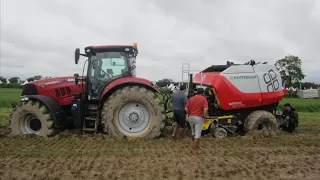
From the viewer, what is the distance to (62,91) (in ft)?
31.4

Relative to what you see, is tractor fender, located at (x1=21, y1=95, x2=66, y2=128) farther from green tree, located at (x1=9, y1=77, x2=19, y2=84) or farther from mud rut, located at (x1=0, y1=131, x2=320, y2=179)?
green tree, located at (x1=9, y1=77, x2=19, y2=84)

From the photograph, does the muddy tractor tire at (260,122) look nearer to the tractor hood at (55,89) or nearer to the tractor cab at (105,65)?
the tractor cab at (105,65)

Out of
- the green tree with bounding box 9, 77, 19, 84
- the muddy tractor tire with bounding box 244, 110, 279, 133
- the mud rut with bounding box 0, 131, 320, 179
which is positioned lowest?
the mud rut with bounding box 0, 131, 320, 179

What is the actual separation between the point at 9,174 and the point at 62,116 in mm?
3696

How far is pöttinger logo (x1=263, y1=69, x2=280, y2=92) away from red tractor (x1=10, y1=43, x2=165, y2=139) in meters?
3.62

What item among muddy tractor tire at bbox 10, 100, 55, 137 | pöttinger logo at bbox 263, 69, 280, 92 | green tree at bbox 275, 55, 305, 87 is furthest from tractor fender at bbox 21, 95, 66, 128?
green tree at bbox 275, 55, 305, 87

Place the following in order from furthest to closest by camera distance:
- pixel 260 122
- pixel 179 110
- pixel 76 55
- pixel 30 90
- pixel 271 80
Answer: pixel 271 80
pixel 260 122
pixel 179 110
pixel 30 90
pixel 76 55

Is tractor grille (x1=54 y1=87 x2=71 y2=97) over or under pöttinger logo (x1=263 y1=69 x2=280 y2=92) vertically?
under

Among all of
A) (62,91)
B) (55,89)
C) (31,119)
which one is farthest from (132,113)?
(31,119)

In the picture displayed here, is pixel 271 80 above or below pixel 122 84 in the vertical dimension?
above

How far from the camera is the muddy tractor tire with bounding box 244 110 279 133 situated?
9820 millimetres

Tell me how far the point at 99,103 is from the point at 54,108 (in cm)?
116

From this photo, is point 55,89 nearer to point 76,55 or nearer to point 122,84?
point 76,55

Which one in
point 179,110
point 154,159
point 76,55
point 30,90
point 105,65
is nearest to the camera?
point 154,159
